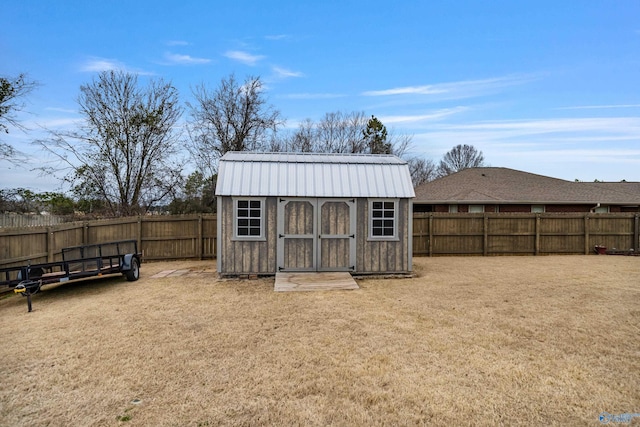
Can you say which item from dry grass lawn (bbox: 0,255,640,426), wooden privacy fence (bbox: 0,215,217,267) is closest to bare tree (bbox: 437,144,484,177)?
wooden privacy fence (bbox: 0,215,217,267)

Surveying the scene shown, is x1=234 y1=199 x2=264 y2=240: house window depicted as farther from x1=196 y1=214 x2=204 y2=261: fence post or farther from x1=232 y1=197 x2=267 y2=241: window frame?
x1=196 y1=214 x2=204 y2=261: fence post

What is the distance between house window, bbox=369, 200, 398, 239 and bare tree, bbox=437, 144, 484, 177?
36202mm

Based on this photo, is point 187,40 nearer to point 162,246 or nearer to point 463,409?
point 162,246

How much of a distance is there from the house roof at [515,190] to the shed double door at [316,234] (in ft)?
33.6

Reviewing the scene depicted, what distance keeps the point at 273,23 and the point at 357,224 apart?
34.0ft

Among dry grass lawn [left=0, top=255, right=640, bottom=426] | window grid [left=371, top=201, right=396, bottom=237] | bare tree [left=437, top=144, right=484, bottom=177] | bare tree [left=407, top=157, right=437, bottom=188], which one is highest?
bare tree [left=437, top=144, right=484, bottom=177]

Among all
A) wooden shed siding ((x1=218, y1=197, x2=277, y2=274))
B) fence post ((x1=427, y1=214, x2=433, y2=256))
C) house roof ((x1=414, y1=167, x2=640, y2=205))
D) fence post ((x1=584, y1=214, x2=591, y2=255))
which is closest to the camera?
wooden shed siding ((x1=218, y1=197, x2=277, y2=274))

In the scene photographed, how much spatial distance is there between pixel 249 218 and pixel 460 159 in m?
41.7

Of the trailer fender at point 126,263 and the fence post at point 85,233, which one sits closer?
the trailer fender at point 126,263

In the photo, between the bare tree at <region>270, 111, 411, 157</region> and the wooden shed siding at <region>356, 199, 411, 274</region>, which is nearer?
the wooden shed siding at <region>356, 199, 411, 274</region>

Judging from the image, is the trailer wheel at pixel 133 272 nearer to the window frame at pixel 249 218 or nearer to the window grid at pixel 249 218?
the window frame at pixel 249 218

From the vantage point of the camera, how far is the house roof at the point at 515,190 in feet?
60.0

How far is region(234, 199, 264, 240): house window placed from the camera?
940cm

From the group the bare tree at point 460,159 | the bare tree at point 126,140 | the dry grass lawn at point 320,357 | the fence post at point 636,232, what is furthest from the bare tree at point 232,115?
the bare tree at point 460,159
